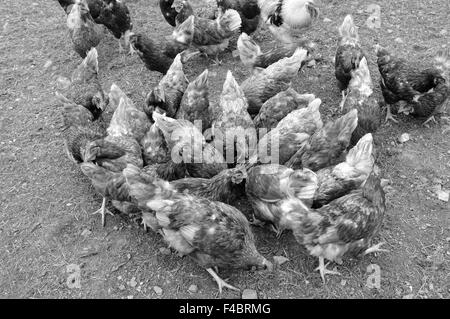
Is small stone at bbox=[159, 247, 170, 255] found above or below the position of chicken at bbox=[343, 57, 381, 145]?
below

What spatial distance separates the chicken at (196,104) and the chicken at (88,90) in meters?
0.95

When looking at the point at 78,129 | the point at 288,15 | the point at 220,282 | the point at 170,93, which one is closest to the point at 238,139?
the point at 170,93

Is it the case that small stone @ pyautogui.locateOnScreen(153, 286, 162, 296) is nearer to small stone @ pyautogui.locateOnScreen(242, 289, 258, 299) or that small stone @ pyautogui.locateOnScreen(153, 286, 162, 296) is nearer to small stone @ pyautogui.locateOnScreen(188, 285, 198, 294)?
small stone @ pyautogui.locateOnScreen(188, 285, 198, 294)

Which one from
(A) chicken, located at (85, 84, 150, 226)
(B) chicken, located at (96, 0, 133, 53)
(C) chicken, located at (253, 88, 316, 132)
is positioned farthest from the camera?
(B) chicken, located at (96, 0, 133, 53)

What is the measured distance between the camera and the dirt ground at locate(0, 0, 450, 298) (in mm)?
3439

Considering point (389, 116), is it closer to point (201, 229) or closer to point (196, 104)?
point (196, 104)

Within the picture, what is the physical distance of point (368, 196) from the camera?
336 cm

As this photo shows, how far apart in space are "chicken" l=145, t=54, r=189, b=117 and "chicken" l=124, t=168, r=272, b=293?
1383 mm

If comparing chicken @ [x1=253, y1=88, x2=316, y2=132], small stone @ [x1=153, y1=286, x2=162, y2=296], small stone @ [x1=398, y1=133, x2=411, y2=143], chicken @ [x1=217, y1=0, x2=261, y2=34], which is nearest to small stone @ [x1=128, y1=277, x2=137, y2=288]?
small stone @ [x1=153, y1=286, x2=162, y2=296]

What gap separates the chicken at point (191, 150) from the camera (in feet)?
12.8

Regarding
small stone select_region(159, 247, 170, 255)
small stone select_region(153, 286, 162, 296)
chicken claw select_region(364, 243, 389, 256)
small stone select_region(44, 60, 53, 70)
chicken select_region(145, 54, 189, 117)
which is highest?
chicken select_region(145, 54, 189, 117)

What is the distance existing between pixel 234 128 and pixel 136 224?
51.0 inches

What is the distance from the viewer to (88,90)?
4.77m

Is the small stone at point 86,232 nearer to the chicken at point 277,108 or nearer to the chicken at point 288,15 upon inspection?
the chicken at point 277,108
